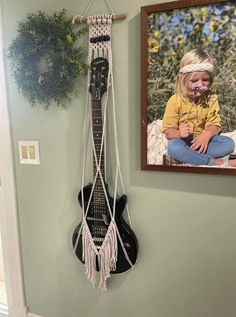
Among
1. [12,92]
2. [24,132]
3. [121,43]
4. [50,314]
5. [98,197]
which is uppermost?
[121,43]

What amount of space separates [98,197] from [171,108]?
57 cm

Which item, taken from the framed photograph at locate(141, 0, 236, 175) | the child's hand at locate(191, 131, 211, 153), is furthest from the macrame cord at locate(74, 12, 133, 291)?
the child's hand at locate(191, 131, 211, 153)

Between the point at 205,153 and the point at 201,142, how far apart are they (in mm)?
51

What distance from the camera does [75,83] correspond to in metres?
1.27

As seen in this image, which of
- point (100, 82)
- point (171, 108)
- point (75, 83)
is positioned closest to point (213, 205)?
point (171, 108)

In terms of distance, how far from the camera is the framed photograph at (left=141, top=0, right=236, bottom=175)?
1.01 metres

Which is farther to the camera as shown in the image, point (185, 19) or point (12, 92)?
point (12, 92)

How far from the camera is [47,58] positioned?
1.22 metres

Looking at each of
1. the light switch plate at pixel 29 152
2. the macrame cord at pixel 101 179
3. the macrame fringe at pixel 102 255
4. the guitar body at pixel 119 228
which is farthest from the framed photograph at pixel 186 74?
the light switch plate at pixel 29 152

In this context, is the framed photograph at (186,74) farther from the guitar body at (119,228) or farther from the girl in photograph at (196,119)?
the guitar body at (119,228)

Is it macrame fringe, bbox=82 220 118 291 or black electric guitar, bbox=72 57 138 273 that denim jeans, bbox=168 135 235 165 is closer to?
black electric guitar, bbox=72 57 138 273

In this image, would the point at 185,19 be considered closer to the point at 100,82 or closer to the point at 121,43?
the point at 121,43

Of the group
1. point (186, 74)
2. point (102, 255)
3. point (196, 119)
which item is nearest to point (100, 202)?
point (102, 255)

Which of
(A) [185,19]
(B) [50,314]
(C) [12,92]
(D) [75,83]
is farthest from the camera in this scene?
(B) [50,314]
